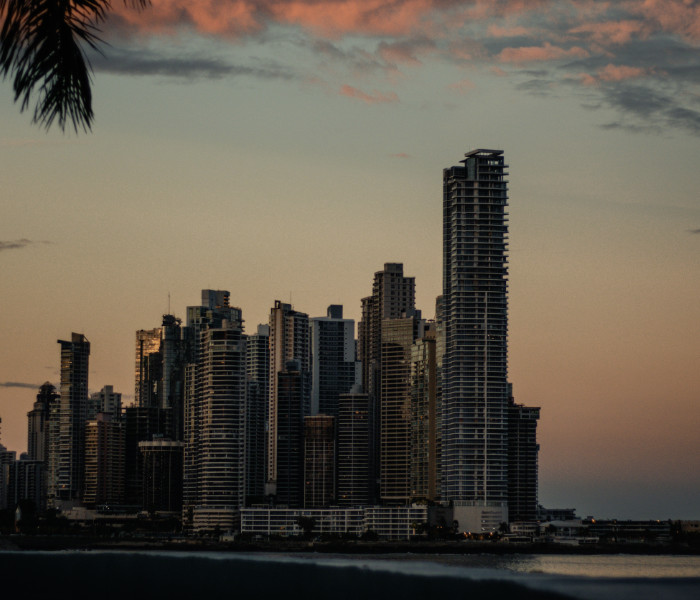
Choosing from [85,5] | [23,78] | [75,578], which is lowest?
[75,578]

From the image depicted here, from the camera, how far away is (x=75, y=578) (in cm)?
19738

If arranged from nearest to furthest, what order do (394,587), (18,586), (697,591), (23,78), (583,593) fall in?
1. (23,78)
2. (583,593)
3. (697,591)
4. (394,587)
5. (18,586)

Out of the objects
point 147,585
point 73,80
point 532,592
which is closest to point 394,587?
point 532,592

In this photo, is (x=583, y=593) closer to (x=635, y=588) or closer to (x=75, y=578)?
(x=635, y=588)

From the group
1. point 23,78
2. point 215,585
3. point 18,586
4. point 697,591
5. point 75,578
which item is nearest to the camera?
point 23,78

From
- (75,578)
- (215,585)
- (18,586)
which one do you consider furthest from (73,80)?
(75,578)

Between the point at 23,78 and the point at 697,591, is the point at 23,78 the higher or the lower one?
the higher one

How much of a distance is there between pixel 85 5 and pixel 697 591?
144 m

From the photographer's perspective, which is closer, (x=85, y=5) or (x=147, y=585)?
(x=85, y=5)

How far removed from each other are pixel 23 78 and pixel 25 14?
17.9 inches

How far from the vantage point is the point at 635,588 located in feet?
488

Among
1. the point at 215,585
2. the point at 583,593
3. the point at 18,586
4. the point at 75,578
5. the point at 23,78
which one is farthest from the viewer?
the point at 75,578

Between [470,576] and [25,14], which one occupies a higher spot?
[25,14]

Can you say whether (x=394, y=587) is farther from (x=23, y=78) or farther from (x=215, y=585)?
(x=23, y=78)
